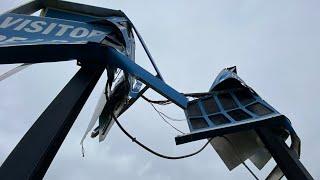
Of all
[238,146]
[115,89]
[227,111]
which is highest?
[115,89]

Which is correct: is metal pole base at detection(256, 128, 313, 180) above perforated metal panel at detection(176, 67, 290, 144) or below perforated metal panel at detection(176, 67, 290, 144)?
below

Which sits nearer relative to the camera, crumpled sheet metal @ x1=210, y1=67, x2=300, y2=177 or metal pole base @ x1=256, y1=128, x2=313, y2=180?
metal pole base @ x1=256, y1=128, x2=313, y2=180

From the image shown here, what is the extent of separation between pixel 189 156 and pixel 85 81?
3.31m

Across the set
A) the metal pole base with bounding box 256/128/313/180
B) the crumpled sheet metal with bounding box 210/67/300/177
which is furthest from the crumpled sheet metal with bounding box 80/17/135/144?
the metal pole base with bounding box 256/128/313/180

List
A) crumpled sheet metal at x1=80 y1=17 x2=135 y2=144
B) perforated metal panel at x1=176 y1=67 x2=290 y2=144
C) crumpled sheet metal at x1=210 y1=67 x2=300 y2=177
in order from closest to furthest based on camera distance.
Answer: crumpled sheet metal at x1=80 y1=17 x2=135 y2=144 < perforated metal panel at x1=176 y1=67 x2=290 y2=144 < crumpled sheet metal at x1=210 y1=67 x2=300 y2=177

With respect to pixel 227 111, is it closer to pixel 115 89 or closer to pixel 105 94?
pixel 115 89

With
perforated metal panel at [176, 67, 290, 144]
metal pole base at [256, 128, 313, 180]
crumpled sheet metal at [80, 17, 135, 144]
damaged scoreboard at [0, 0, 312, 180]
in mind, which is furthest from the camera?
metal pole base at [256, 128, 313, 180]

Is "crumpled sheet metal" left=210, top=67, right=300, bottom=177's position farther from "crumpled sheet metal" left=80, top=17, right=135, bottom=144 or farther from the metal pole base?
"crumpled sheet metal" left=80, top=17, right=135, bottom=144

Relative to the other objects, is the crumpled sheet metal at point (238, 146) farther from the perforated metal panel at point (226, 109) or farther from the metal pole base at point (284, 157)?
the metal pole base at point (284, 157)

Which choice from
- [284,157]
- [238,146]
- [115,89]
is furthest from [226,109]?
[115,89]

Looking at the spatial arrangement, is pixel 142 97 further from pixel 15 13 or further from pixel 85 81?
pixel 15 13

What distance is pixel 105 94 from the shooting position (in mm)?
8477

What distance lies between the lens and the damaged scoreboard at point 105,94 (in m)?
6.52

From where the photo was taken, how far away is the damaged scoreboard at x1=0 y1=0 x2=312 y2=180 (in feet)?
21.4
